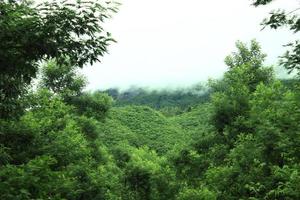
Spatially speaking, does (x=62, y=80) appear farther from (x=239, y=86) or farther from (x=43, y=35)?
(x=43, y=35)

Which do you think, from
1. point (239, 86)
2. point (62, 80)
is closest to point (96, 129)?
point (62, 80)

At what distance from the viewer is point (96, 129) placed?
3806 cm

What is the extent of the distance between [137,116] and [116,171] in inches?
2847

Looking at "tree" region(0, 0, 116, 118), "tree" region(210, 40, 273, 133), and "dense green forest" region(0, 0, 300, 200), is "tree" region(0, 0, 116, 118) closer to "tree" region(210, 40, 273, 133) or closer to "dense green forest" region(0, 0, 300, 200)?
"dense green forest" region(0, 0, 300, 200)

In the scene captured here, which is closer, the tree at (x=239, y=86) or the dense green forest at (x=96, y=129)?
the dense green forest at (x=96, y=129)

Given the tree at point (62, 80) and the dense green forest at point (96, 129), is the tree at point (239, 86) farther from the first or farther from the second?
the tree at point (62, 80)

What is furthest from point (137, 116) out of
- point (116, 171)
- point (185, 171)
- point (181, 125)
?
point (185, 171)

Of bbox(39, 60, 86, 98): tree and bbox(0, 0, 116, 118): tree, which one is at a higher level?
bbox(39, 60, 86, 98): tree

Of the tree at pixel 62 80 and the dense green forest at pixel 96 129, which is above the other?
the tree at pixel 62 80

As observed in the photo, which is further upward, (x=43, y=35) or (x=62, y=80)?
(x=62, y=80)

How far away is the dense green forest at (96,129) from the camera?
677 cm

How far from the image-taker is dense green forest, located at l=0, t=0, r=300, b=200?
6.77 metres

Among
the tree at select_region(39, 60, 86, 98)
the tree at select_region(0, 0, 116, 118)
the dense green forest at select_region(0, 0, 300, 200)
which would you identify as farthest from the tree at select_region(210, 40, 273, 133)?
the tree at select_region(0, 0, 116, 118)

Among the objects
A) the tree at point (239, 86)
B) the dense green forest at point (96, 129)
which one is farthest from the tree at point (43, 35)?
the tree at point (239, 86)
